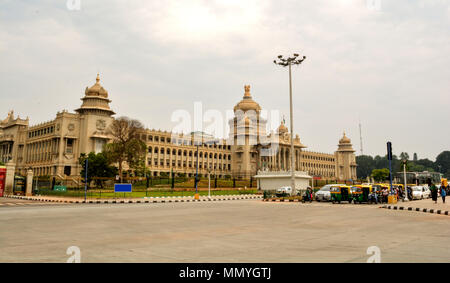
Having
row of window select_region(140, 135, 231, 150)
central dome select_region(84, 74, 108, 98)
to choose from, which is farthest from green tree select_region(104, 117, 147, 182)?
row of window select_region(140, 135, 231, 150)

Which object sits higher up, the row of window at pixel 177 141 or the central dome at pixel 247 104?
the central dome at pixel 247 104

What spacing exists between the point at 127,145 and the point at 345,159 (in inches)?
3882

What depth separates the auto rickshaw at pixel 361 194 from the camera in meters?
26.5

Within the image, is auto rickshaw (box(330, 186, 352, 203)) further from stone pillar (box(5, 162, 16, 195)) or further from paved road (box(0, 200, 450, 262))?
stone pillar (box(5, 162, 16, 195))

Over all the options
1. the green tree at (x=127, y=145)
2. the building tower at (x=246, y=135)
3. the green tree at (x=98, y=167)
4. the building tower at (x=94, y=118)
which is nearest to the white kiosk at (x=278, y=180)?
the green tree at (x=127, y=145)

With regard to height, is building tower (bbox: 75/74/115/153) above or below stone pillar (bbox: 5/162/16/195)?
above

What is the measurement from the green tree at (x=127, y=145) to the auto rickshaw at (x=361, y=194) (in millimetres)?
36774

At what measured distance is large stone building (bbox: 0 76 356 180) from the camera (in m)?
73.4

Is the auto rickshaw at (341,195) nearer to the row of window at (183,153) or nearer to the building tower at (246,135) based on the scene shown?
the building tower at (246,135)

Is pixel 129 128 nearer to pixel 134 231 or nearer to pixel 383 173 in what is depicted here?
pixel 134 231

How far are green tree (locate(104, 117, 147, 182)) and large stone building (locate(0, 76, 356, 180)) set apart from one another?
1152 centimetres

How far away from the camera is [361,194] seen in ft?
87.6
